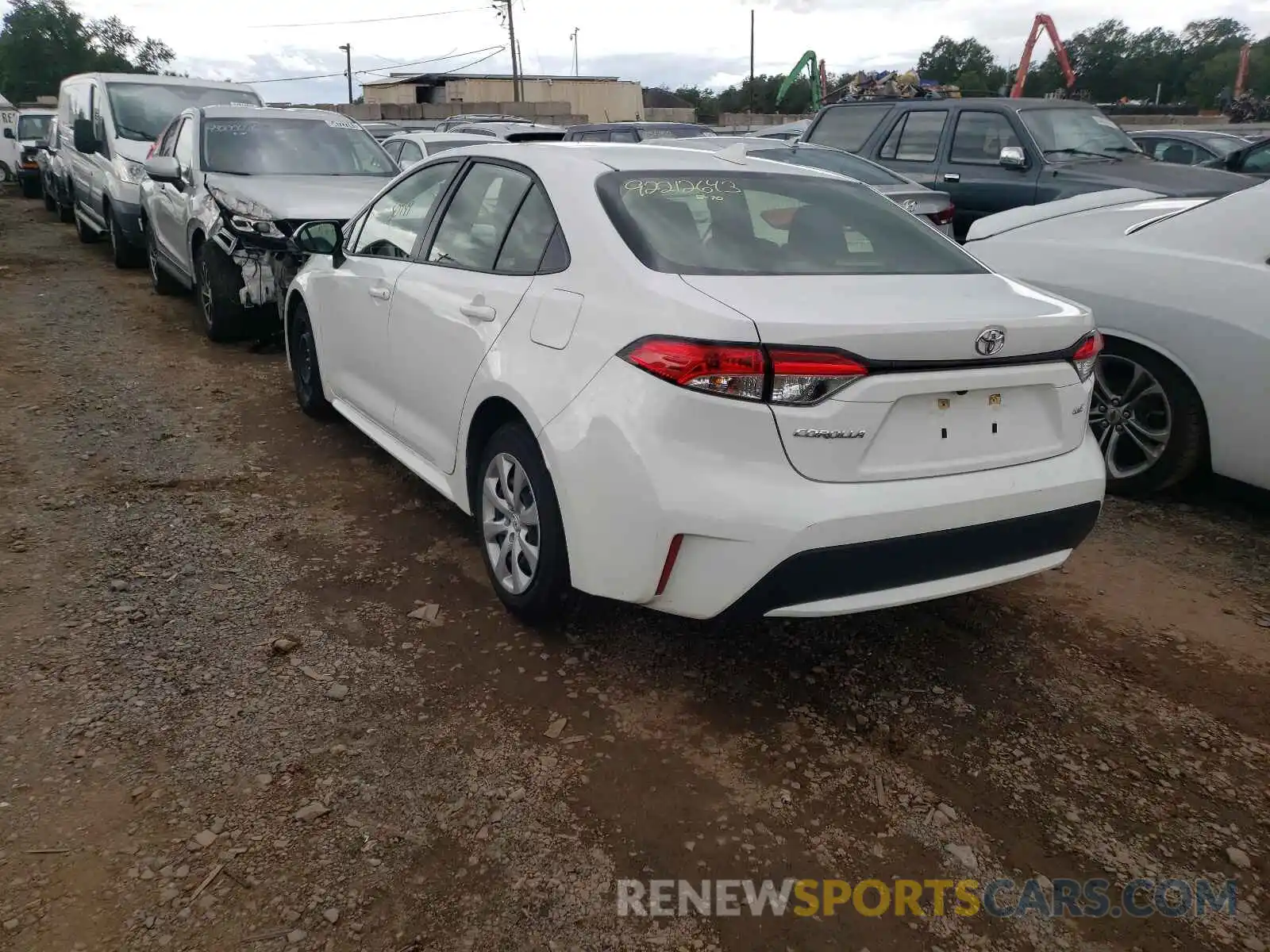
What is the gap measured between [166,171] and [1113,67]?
289 feet

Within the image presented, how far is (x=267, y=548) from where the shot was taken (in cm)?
407

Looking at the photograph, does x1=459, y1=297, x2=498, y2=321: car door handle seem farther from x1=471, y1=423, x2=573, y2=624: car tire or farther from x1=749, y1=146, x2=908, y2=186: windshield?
x1=749, y1=146, x2=908, y2=186: windshield

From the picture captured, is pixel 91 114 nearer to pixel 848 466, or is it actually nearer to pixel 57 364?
pixel 57 364

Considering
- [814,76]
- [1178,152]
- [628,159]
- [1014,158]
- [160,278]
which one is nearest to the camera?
[628,159]

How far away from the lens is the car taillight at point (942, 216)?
313 inches

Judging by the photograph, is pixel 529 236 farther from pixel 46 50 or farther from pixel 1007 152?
pixel 46 50

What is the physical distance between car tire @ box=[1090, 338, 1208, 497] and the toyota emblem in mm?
2016

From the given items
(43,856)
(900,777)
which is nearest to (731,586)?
(900,777)

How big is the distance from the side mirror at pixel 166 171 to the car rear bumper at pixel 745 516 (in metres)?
6.10

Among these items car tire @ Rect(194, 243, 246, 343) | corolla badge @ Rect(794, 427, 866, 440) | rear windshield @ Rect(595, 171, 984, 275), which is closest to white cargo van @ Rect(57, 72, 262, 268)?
car tire @ Rect(194, 243, 246, 343)

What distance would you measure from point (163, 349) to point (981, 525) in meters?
6.51

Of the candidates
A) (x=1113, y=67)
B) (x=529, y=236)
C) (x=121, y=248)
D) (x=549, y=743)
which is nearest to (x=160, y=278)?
(x=121, y=248)

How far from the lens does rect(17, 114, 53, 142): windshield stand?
70.0 feet

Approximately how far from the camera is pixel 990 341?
273 centimetres
